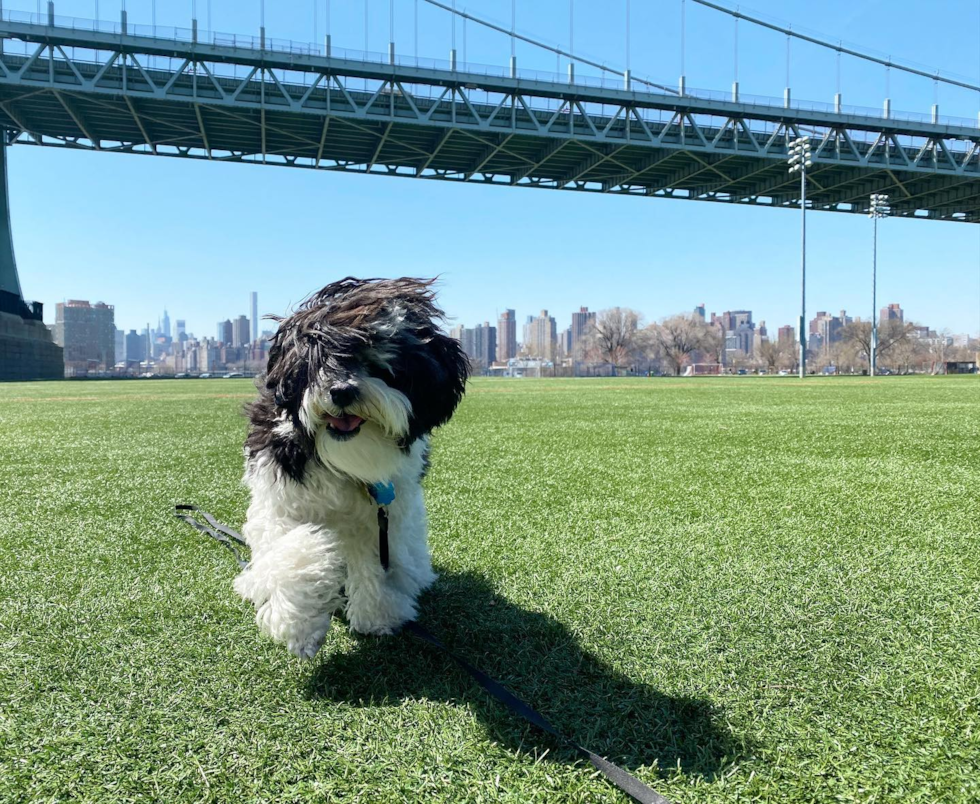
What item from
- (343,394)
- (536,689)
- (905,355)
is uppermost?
(905,355)

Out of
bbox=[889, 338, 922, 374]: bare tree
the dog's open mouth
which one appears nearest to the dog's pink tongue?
the dog's open mouth

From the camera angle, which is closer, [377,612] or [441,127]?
[377,612]

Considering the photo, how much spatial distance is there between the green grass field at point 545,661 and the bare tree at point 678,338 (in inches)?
3572

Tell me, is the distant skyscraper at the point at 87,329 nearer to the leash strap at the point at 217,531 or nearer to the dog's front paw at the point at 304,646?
the leash strap at the point at 217,531

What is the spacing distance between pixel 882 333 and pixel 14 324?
10076 centimetres

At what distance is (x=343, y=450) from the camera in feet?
6.82

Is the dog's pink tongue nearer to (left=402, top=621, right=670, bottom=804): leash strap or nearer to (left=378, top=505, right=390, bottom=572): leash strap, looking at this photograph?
(left=378, top=505, right=390, bottom=572): leash strap

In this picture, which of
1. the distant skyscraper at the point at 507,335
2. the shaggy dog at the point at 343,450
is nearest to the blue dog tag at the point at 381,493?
the shaggy dog at the point at 343,450

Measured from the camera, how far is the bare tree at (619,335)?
299ft

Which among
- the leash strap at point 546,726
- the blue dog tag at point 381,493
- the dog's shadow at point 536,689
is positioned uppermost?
the blue dog tag at point 381,493

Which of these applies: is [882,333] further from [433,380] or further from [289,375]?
[289,375]

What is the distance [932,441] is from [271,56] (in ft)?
159

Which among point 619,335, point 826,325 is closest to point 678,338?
point 619,335

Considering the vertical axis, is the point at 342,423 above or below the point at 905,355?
below
